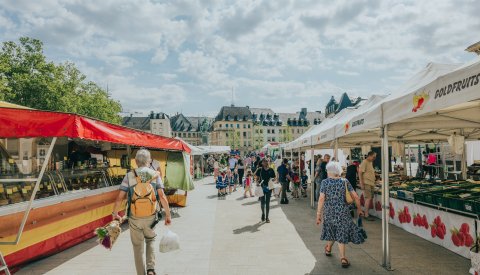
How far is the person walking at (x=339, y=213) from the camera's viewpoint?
5.69 metres

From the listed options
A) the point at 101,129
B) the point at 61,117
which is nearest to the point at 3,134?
the point at 61,117

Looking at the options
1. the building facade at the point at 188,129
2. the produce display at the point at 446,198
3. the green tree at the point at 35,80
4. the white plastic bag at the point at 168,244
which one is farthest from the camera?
the building facade at the point at 188,129

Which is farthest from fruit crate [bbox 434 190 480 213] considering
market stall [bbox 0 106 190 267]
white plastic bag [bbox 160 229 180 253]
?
market stall [bbox 0 106 190 267]

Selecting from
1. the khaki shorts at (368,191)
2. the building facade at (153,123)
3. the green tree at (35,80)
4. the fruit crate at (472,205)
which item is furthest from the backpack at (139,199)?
the building facade at (153,123)

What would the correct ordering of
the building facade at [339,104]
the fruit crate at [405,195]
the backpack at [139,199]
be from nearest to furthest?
the backpack at [139,199], the fruit crate at [405,195], the building facade at [339,104]

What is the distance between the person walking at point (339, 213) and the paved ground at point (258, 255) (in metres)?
0.45

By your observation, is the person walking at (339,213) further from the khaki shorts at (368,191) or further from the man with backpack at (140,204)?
the khaki shorts at (368,191)

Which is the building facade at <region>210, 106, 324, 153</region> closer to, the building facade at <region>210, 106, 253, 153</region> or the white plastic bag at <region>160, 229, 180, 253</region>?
the building facade at <region>210, 106, 253, 153</region>

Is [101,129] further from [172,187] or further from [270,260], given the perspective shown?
[172,187]

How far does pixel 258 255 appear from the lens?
6.44m

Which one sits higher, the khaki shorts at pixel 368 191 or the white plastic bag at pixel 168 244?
the khaki shorts at pixel 368 191

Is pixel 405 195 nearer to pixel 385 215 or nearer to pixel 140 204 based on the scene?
pixel 385 215

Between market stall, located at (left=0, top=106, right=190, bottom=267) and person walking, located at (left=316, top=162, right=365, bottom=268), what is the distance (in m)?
3.81

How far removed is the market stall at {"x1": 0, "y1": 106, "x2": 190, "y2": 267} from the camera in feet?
15.8
